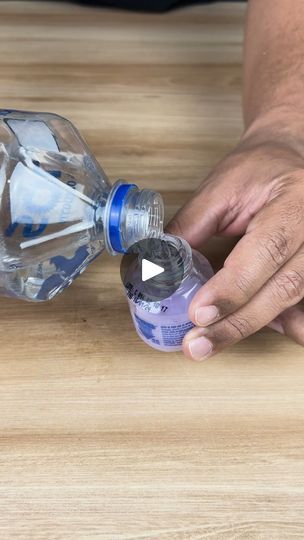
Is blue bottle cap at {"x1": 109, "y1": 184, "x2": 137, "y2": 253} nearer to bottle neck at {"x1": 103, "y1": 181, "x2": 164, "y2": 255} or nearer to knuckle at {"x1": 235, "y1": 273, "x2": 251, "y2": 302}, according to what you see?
bottle neck at {"x1": 103, "y1": 181, "x2": 164, "y2": 255}

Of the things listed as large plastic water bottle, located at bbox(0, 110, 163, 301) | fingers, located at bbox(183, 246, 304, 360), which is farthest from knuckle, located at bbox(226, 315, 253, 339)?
large plastic water bottle, located at bbox(0, 110, 163, 301)

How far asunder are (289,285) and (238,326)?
0.22 ft

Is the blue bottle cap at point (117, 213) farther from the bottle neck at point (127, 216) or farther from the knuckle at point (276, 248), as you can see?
the knuckle at point (276, 248)

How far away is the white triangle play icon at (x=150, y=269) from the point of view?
22.0 inches

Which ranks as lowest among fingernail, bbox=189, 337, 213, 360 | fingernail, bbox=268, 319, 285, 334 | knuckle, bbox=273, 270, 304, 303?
fingernail, bbox=268, 319, 285, 334

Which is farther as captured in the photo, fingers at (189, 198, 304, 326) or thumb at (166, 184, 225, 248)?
thumb at (166, 184, 225, 248)

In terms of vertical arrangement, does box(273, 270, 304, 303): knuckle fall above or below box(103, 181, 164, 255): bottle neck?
below

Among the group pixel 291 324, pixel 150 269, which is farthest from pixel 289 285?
pixel 150 269

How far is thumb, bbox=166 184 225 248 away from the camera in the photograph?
663 millimetres

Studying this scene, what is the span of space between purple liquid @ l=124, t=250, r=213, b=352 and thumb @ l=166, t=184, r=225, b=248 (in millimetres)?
73

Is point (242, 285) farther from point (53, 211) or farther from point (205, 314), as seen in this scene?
point (53, 211)

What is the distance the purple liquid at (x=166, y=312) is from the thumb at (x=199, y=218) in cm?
7

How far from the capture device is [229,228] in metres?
0.69

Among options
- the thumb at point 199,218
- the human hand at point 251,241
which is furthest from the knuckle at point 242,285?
the thumb at point 199,218
